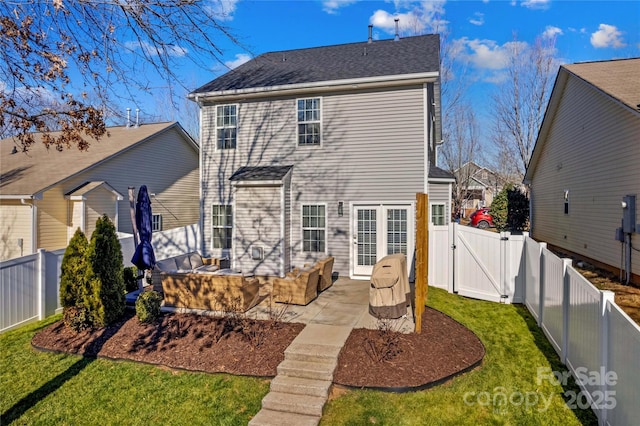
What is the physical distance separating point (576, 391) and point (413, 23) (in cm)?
2353

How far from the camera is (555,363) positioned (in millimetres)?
5891

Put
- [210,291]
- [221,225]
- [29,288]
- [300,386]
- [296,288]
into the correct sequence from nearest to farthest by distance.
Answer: [300,386] → [210,291] → [29,288] → [296,288] → [221,225]

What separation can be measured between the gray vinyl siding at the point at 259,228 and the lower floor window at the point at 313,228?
0.91 m

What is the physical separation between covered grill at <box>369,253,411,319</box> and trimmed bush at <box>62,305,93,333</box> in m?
5.40

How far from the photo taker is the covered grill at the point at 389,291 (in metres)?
7.11

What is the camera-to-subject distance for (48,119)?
560 cm

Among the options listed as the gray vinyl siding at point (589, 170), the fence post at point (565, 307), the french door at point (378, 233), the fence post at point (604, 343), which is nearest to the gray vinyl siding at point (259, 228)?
the french door at point (378, 233)

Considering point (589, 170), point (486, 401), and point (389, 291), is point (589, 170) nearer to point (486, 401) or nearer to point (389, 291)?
point (389, 291)

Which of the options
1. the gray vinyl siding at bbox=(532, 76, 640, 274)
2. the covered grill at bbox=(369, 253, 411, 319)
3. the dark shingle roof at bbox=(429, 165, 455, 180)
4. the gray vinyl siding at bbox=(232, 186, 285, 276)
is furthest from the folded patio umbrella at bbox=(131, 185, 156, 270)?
the gray vinyl siding at bbox=(532, 76, 640, 274)

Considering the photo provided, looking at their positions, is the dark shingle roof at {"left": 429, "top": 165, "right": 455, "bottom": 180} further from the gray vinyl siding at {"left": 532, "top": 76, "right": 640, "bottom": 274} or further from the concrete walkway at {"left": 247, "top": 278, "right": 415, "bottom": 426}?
the concrete walkway at {"left": 247, "top": 278, "right": 415, "bottom": 426}

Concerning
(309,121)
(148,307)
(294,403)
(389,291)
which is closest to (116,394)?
(148,307)

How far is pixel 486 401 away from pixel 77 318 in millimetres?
6968

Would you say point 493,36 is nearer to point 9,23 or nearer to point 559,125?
point 559,125

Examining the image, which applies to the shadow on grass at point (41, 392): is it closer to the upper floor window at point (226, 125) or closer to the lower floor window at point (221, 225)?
the lower floor window at point (221, 225)
